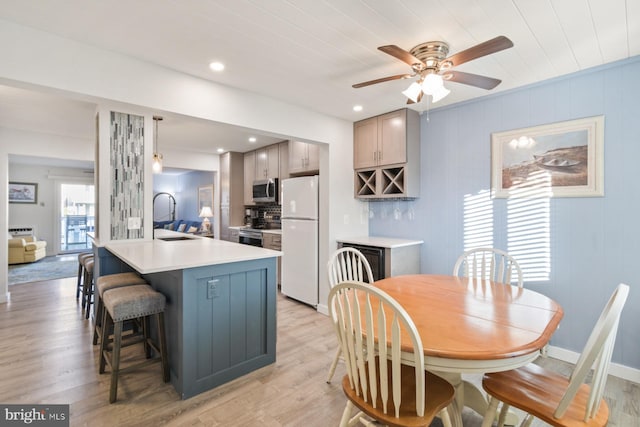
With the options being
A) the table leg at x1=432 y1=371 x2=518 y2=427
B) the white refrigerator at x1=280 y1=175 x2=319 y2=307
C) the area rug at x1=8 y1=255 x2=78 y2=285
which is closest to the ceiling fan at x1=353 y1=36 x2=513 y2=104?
the table leg at x1=432 y1=371 x2=518 y2=427

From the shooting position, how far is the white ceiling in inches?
65.6

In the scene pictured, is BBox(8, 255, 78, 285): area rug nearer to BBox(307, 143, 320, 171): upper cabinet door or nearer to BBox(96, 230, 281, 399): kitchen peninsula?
BBox(96, 230, 281, 399): kitchen peninsula

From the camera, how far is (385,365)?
46.2 inches

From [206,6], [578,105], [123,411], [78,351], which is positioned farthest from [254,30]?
[78,351]

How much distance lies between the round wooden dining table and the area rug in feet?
20.9

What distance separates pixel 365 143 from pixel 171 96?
221 centimetres

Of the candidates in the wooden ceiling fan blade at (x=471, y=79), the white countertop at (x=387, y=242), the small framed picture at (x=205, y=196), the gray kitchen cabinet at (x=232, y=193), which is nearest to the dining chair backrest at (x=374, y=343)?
the wooden ceiling fan blade at (x=471, y=79)

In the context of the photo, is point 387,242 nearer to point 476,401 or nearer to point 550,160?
point 550,160

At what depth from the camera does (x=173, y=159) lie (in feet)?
19.2

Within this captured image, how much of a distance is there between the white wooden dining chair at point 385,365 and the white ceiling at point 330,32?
62.5 inches

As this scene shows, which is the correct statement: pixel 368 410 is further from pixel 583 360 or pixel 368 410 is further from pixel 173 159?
pixel 173 159

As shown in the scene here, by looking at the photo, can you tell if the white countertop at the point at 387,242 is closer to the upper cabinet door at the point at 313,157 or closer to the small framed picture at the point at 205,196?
the upper cabinet door at the point at 313,157

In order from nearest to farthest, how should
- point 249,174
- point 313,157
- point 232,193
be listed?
point 313,157 < point 249,174 < point 232,193

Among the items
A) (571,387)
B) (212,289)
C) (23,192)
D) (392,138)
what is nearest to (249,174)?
(392,138)
